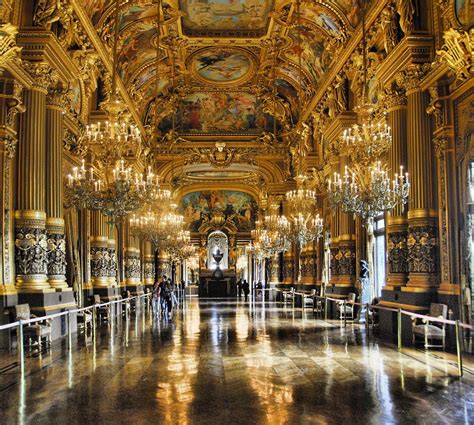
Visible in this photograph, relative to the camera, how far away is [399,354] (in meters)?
10.2

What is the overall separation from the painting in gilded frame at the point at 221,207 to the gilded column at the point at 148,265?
14150mm

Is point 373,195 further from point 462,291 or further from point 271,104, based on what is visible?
point 271,104

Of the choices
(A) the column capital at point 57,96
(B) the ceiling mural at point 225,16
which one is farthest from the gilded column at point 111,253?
(B) the ceiling mural at point 225,16

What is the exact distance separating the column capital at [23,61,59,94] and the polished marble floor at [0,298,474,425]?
17.8ft

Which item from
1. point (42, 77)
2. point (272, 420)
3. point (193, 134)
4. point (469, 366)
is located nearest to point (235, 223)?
point (193, 134)

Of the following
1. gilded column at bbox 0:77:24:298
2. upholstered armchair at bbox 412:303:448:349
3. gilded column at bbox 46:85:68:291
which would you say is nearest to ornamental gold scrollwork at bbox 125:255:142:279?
gilded column at bbox 46:85:68:291

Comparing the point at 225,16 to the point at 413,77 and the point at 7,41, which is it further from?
the point at 7,41

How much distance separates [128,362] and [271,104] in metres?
20.4

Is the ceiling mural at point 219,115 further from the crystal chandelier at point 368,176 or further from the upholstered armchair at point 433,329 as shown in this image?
the upholstered armchair at point 433,329

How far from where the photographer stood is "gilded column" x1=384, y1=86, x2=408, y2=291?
13.1 meters

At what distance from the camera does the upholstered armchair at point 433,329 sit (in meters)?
10.8

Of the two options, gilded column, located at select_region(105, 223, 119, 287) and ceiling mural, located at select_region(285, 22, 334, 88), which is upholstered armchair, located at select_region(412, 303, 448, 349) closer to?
ceiling mural, located at select_region(285, 22, 334, 88)

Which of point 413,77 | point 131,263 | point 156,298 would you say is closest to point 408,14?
point 413,77

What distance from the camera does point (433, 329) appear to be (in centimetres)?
1088
